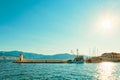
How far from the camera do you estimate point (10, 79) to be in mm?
61312

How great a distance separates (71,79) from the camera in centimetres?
6306

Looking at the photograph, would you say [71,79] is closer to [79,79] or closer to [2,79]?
[79,79]

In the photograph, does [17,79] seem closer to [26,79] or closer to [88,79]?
[26,79]

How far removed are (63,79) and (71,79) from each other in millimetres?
2616

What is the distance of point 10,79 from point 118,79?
113 feet

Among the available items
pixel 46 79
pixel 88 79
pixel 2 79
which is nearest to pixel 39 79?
pixel 46 79

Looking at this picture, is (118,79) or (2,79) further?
(118,79)

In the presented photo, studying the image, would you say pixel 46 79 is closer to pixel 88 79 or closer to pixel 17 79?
pixel 17 79

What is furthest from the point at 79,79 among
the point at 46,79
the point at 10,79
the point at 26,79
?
the point at 10,79

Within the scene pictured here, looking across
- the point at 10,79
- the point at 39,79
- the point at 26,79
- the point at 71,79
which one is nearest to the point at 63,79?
the point at 71,79

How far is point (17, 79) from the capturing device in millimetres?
61688

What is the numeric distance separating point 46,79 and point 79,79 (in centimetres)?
1051

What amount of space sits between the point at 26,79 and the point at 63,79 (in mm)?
11594

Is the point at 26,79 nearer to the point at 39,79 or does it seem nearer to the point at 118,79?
the point at 39,79
